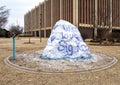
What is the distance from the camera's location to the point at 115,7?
226ft

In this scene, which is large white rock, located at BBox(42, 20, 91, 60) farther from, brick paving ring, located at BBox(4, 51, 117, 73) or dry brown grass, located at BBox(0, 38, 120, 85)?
dry brown grass, located at BBox(0, 38, 120, 85)

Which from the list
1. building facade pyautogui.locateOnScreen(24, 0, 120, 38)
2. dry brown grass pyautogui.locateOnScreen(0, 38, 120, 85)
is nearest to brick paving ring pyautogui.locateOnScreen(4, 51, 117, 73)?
dry brown grass pyautogui.locateOnScreen(0, 38, 120, 85)

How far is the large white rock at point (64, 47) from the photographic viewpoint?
11.1 m

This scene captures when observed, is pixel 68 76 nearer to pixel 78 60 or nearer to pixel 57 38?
pixel 78 60

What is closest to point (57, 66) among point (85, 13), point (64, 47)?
point (64, 47)

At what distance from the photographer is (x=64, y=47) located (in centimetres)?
1116

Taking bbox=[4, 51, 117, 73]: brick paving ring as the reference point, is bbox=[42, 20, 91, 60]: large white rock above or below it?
above

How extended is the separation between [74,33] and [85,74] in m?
3.71

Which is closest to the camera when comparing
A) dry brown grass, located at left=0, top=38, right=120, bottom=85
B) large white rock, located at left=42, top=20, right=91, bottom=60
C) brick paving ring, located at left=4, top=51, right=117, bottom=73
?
dry brown grass, located at left=0, top=38, right=120, bottom=85

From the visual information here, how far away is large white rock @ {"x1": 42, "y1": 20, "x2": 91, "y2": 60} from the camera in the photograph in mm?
11070

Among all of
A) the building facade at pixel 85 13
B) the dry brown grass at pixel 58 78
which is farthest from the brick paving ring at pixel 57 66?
the building facade at pixel 85 13

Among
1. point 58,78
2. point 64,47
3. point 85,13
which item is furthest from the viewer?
point 85,13

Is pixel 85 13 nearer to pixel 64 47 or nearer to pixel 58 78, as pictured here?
pixel 64 47

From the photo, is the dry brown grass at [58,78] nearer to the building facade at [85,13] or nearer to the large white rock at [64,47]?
the large white rock at [64,47]
